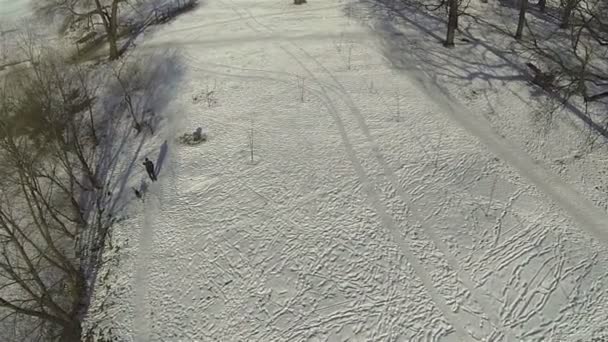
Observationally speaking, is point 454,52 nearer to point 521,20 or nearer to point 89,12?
point 521,20

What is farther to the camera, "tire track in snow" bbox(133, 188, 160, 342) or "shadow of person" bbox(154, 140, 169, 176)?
"shadow of person" bbox(154, 140, 169, 176)

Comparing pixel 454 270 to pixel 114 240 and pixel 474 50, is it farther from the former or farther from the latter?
pixel 474 50

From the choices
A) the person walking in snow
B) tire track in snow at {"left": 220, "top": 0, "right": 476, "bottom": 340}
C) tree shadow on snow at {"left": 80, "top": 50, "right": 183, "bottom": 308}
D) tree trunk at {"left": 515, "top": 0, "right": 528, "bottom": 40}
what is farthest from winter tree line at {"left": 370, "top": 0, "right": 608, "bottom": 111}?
the person walking in snow

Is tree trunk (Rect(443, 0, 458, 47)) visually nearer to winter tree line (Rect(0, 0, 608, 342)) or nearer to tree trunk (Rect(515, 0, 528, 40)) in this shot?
winter tree line (Rect(0, 0, 608, 342))

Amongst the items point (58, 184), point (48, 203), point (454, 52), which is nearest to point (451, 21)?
point (454, 52)

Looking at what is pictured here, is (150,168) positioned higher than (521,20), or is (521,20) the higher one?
(521,20)

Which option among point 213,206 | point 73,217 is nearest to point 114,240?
point 73,217

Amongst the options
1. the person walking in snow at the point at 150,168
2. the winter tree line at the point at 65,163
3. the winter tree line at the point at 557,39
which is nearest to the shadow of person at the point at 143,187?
the person walking in snow at the point at 150,168
